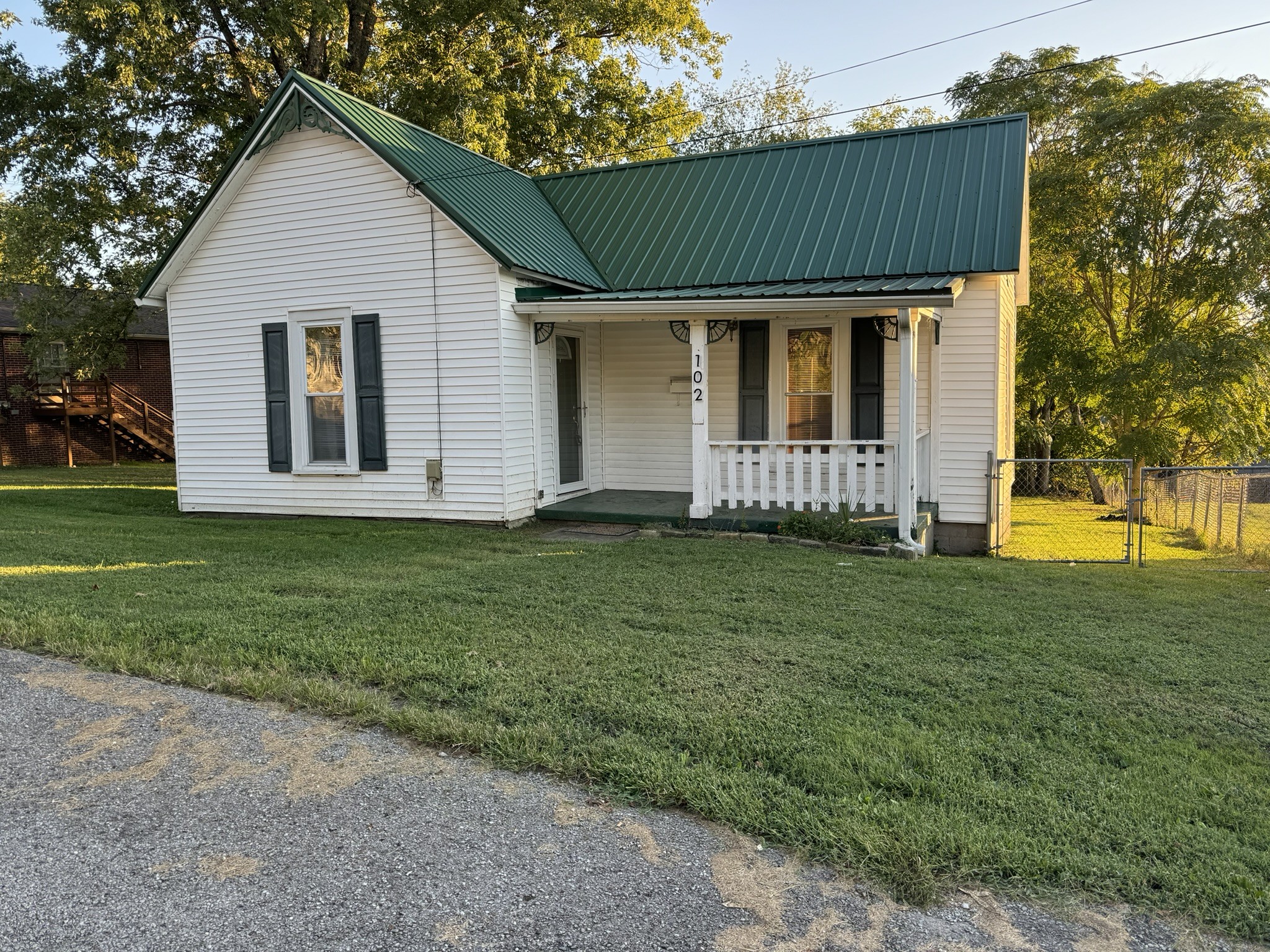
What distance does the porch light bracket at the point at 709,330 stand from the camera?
33.4 ft

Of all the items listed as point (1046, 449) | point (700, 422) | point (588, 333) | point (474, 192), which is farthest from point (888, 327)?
point (1046, 449)

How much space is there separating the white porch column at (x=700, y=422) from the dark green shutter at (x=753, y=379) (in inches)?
64.1

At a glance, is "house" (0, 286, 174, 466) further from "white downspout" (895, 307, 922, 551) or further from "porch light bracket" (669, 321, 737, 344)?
"white downspout" (895, 307, 922, 551)

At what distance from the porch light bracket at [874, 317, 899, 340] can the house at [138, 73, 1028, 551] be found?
0.13ft

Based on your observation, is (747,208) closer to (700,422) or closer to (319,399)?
(700,422)

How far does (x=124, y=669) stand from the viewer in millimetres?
5191

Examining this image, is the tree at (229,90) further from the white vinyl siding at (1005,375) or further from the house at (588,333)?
the white vinyl siding at (1005,375)

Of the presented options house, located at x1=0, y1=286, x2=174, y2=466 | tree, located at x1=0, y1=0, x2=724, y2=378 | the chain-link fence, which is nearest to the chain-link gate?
the chain-link fence

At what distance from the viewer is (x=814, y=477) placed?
9.83 m

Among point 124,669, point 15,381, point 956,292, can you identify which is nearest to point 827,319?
point 956,292

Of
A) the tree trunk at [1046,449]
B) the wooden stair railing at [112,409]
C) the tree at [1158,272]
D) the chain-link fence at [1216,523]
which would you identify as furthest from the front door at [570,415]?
the wooden stair railing at [112,409]

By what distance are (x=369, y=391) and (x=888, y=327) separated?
6.09 metres

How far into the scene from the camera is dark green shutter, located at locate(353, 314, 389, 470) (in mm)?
10984

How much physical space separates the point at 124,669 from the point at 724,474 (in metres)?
7.51
